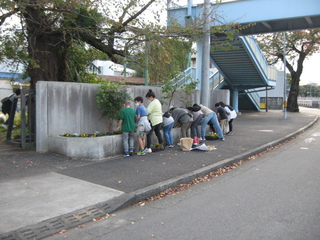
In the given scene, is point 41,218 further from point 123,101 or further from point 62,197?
point 123,101

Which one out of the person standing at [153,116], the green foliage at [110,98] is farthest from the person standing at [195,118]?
the green foliage at [110,98]

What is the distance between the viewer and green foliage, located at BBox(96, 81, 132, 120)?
9.11m

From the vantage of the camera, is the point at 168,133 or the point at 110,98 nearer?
the point at 110,98

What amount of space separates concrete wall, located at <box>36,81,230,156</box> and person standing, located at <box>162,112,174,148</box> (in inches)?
70.2

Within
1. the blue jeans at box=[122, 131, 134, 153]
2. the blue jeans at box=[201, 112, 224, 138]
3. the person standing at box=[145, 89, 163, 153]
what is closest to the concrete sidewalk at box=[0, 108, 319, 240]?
the blue jeans at box=[122, 131, 134, 153]

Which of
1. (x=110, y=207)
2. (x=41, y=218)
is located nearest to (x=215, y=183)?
(x=110, y=207)

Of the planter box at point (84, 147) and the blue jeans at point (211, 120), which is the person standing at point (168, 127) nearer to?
the blue jeans at point (211, 120)

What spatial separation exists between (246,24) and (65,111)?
12.0 metres

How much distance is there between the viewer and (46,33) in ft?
31.2

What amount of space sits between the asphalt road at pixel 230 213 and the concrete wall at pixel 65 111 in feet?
14.6

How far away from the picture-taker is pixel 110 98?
9.21 metres

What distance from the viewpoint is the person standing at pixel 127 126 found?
8.48 meters

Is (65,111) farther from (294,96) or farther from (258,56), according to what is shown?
(294,96)

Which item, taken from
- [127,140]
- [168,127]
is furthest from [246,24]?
[127,140]
